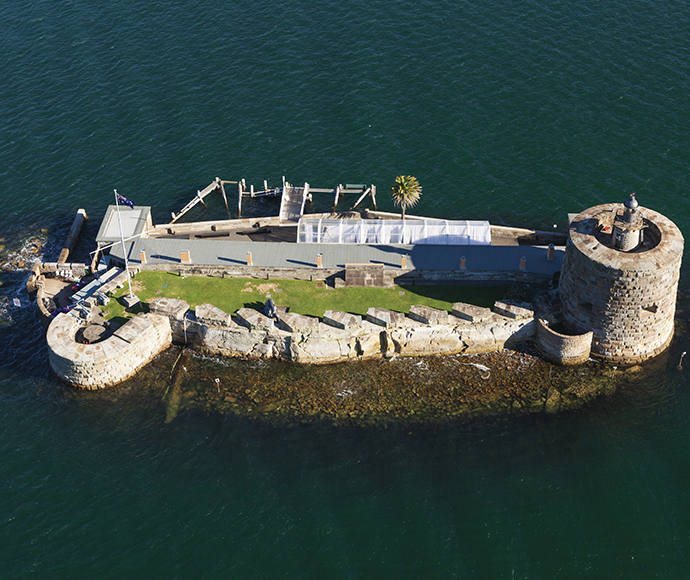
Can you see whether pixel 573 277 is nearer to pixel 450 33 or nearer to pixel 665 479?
pixel 665 479

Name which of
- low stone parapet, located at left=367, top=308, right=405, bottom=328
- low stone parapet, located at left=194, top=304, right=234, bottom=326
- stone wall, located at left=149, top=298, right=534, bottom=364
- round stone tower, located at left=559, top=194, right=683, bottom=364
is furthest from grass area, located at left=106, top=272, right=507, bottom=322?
round stone tower, located at left=559, top=194, right=683, bottom=364

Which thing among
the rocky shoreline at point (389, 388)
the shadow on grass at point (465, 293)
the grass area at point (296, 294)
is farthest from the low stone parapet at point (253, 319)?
the shadow on grass at point (465, 293)

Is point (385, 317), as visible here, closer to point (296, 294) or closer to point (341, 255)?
point (296, 294)

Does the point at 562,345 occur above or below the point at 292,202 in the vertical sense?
below

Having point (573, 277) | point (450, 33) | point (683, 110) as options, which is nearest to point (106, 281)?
point (573, 277)

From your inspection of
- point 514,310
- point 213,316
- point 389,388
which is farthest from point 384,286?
point 213,316
